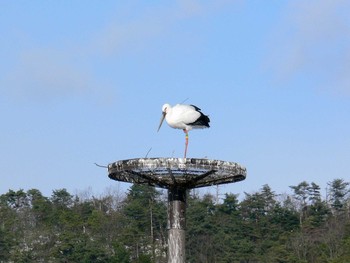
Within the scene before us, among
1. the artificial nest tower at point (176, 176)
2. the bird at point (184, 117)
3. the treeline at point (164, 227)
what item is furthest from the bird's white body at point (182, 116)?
the treeline at point (164, 227)

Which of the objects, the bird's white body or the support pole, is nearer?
the support pole

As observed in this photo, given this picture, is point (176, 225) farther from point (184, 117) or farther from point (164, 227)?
point (164, 227)

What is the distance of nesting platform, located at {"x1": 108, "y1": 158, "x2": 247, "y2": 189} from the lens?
22391 mm

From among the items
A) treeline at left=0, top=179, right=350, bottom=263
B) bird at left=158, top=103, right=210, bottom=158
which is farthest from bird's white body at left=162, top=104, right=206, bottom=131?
treeline at left=0, top=179, right=350, bottom=263

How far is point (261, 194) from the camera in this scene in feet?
298

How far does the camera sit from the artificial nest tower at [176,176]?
73.6ft

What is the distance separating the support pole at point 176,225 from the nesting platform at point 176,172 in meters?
0.24

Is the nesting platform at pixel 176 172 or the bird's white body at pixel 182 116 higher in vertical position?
the bird's white body at pixel 182 116

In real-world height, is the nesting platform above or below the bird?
below

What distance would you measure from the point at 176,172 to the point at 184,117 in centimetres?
253

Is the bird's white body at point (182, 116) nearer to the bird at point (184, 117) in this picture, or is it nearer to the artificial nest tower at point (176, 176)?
the bird at point (184, 117)

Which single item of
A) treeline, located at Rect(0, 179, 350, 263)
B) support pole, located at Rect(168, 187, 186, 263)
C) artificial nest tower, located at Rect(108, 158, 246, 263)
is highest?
treeline, located at Rect(0, 179, 350, 263)

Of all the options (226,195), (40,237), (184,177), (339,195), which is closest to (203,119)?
(184,177)

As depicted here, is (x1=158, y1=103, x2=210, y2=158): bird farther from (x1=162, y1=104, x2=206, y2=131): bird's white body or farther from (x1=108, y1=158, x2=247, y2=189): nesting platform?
(x1=108, y1=158, x2=247, y2=189): nesting platform
